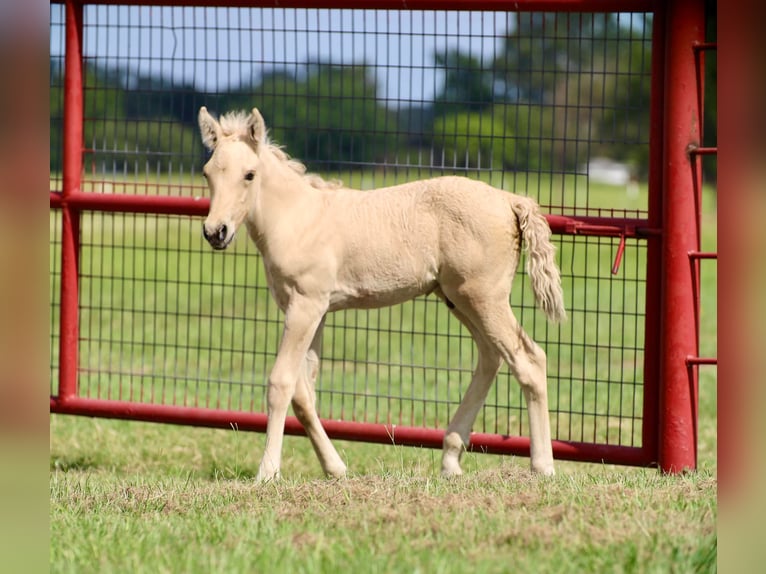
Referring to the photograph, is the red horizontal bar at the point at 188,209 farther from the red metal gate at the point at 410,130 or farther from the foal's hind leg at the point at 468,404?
the foal's hind leg at the point at 468,404

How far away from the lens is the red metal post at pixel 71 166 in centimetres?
673

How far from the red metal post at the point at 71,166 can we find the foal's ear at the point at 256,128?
1702 mm

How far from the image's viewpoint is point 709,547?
364cm

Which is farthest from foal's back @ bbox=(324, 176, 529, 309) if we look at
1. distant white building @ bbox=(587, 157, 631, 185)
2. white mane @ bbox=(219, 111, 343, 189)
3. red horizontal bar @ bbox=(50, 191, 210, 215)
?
red horizontal bar @ bbox=(50, 191, 210, 215)

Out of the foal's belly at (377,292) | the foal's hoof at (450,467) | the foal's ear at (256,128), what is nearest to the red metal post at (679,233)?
the foal's hoof at (450,467)

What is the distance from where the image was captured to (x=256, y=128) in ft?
18.2

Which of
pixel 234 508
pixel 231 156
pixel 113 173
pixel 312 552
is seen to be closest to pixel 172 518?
pixel 234 508

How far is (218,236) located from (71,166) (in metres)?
1.89

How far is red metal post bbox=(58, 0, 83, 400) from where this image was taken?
6.73 metres

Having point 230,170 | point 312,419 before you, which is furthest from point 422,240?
point 312,419

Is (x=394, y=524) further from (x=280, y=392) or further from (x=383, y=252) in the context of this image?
(x=383, y=252)
